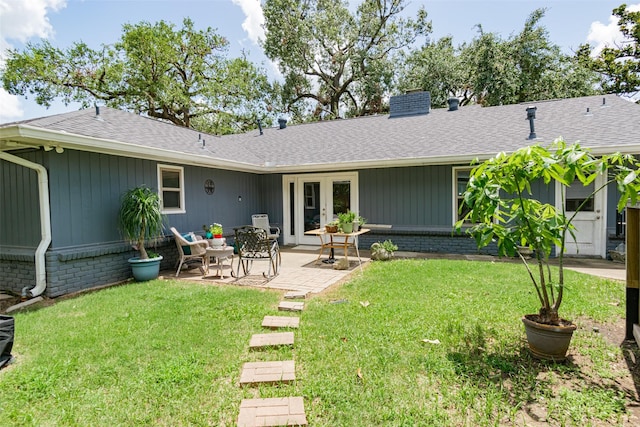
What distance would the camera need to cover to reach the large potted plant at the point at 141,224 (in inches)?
221

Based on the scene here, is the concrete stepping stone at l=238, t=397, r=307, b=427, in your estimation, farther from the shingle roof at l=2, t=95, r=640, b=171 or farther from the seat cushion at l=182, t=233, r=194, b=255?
the shingle roof at l=2, t=95, r=640, b=171

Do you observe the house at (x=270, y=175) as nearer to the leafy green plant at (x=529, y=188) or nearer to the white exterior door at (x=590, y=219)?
the white exterior door at (x=590, y=219)

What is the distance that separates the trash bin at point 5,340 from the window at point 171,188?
4.07 m

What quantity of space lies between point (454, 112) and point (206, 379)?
34.9 ft

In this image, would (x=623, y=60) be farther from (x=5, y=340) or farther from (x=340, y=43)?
(x=5, y=340)

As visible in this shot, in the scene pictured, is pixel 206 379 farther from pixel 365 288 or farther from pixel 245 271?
pixel 245 271

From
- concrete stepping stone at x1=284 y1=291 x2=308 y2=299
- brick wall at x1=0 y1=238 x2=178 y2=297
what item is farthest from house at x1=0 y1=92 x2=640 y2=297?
concrete stepping stone at x1=284 y1=291 x2=308 y2=299

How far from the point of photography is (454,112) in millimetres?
10641

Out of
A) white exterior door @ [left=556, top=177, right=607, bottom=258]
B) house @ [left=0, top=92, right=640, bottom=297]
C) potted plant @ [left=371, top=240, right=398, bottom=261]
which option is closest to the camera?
house @ [left=0, top=92, right=640, bottom=297]

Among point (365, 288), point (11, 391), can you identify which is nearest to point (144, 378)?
point (11, 391)

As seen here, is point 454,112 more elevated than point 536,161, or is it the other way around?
point 454,112

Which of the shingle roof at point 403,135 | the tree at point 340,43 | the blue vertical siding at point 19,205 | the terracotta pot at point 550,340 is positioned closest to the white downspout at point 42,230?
the blue vertical siding at point 19,205

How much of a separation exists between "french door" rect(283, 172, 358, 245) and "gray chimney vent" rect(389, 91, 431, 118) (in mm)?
4045

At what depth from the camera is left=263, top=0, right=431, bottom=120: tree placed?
1980 cm
